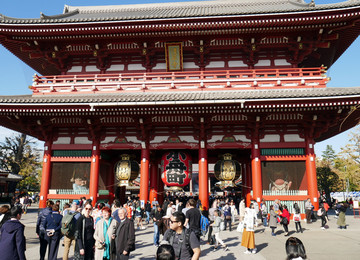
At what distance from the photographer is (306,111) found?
1296cm

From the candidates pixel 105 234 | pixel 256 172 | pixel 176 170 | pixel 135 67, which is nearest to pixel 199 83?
pixel 135 67

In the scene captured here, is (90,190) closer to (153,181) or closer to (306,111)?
(153,181)

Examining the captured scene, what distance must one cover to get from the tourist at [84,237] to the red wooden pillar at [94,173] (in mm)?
8196

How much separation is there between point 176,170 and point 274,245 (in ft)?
20.7

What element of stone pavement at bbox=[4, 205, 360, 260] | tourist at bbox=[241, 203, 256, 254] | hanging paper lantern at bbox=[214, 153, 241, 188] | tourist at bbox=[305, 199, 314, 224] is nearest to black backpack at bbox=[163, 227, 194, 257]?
stone pavement at bbox=[4, 205, 360, 260]

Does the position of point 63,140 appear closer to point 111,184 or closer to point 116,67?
point 111,184

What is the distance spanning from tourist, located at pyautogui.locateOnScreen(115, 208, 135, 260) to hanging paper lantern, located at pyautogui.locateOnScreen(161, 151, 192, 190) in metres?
8.29

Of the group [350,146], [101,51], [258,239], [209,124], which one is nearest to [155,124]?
[209,124]

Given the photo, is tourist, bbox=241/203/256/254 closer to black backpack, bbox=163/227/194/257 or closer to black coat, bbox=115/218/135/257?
black coat, bbox=115/218/135/257

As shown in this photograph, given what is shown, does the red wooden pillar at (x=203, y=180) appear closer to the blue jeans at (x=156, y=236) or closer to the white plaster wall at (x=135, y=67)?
the blue jeans at (x=156, y=236)

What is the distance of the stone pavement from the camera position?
25.2ft

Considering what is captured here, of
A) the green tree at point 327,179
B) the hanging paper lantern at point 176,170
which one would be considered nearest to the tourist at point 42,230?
the hanging paper lantern at point 176,170

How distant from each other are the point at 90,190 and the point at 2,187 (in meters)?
24.1

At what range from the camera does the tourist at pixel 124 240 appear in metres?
5.10
